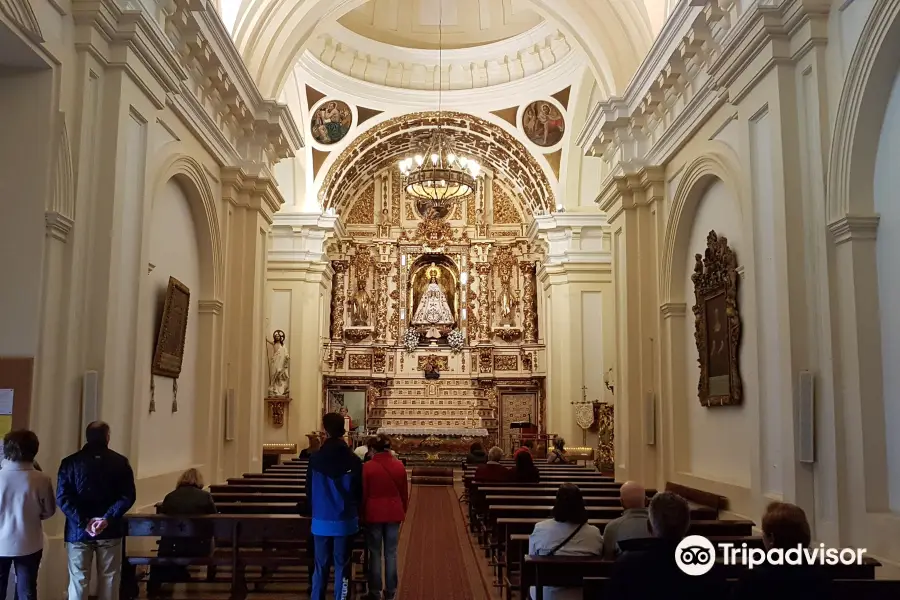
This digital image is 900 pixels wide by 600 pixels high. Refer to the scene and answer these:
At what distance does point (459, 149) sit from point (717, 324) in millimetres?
13599

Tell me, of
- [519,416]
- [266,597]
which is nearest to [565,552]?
[266,597]

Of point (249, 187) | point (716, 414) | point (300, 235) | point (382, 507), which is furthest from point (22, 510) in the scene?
point (300, 235)

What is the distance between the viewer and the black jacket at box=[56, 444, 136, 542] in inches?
190

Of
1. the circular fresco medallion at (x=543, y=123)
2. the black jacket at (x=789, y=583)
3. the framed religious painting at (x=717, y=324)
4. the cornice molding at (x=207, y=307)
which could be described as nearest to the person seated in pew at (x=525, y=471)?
the framed religious painting at (x=717, y=324)

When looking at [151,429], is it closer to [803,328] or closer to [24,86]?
[24,86]

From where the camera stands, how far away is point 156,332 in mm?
8781

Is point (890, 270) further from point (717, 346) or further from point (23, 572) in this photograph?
point (23, 572)

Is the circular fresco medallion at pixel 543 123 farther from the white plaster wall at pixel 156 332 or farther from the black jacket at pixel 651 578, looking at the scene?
the black jacket at pixel 651 578

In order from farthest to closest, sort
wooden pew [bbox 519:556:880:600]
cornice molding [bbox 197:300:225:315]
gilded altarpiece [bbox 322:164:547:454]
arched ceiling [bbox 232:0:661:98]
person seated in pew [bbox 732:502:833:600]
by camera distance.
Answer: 1. gilded altarpiece [bbox 322:164:547:454]
2. arched ceiling [bbox 232:0:661:98]
3. cornice molding [bbox 197:300:225:315]
4. wooden pew [bbox 519:556:880:600]
5. person seated in pew [bbox 732:502:833:600]

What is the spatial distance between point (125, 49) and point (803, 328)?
6.02 metres

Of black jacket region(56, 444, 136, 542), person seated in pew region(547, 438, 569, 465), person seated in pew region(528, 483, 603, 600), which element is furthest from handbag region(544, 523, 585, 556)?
person seated in pew region(547, 438, 569, 465)

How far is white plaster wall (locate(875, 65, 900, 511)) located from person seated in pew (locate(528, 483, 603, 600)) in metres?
2.65

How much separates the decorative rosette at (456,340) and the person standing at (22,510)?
1714 cm

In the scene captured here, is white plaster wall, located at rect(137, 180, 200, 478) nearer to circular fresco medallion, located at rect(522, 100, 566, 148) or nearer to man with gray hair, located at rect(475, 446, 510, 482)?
man with gray hair, located at rect(475, 446, 510, 482)
